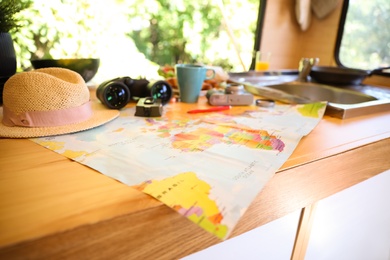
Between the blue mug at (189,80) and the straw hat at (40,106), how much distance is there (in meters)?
0.31

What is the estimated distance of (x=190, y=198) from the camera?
33cm

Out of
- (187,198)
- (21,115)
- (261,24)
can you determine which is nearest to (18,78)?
(21,115)

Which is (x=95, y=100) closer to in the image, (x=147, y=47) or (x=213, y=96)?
(x=213, y=96)

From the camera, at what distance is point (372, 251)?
35.1 inches

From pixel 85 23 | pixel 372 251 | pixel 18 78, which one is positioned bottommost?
pixel 372 251

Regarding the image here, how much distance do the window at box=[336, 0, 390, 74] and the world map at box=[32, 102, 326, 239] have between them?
1.26 m

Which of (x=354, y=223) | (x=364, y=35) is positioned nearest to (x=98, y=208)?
(x=354, y=223)

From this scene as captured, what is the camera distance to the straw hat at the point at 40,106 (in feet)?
1.63

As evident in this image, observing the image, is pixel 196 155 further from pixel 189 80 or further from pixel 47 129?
pixel 189 80

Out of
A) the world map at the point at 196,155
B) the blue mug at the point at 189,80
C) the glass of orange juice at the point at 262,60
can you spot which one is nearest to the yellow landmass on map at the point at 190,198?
the world map at the point at 196,155

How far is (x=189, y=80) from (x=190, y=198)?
0.52m

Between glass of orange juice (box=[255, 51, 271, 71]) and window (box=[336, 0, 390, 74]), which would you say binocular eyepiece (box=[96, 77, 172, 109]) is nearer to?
glass of orange juice (box=[255, 51, 271, 71])

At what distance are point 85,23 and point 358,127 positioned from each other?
1781mm

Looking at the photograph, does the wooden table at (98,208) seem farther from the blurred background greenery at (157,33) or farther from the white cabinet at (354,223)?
the blurred background greenery at (157,33)
